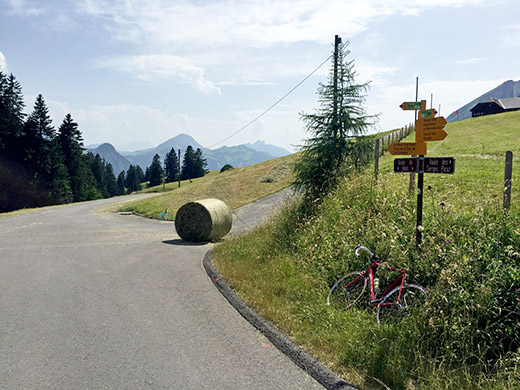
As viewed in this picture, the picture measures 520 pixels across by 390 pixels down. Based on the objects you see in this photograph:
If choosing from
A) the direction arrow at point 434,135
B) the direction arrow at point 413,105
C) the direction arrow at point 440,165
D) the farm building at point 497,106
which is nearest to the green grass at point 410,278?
the direction arrow at point 440,165

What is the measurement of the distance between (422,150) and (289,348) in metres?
3.99

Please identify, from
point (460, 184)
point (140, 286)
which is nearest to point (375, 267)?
point (140, 286)

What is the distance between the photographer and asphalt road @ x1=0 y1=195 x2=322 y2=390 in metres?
4.60

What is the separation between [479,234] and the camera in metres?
6.24

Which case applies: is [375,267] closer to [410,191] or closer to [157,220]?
[410,191]

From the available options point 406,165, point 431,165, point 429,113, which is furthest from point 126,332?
point 429,113

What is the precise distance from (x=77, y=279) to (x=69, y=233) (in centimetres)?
973

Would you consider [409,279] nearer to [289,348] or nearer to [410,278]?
[410,278]

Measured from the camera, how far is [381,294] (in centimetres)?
633

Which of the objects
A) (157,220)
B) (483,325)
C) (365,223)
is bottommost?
(157,220)

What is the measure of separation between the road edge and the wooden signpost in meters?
2.86

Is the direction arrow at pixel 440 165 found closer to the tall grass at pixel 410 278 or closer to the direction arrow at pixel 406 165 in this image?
the direction arrow at pixel 406 165

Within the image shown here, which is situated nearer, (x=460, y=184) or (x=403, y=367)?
(x=403, y=367)

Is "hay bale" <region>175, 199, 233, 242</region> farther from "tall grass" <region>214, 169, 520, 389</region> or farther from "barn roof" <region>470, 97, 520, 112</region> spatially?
"barn roof" <region>470, 97, 520, 112</region>
